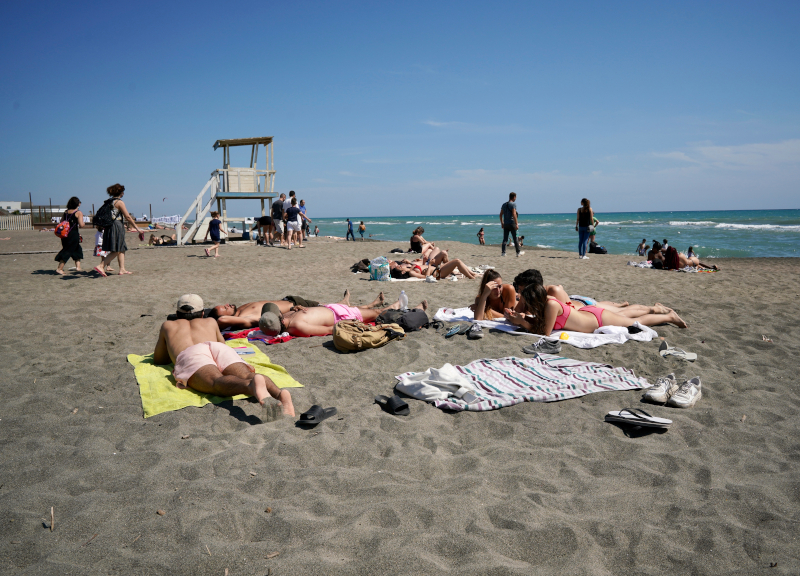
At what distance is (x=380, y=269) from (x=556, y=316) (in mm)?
4873

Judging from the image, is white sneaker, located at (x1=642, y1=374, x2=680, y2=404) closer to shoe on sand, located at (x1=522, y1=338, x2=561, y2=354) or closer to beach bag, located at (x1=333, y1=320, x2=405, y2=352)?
shoe on sand, located at (x1=522, y1=338, x2=561, y2=354)

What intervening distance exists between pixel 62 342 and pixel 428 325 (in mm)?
4154

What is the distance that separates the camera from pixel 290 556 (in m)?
2.09

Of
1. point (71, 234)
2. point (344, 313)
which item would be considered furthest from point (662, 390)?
point (71, 234)

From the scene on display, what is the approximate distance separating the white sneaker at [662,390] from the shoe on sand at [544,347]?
1.11 meters

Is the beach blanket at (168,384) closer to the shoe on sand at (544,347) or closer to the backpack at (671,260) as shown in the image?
the shoe on sand at (544,347)

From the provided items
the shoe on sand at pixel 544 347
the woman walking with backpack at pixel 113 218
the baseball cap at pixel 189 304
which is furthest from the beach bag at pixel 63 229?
the shoe on sand at pixel 544 347

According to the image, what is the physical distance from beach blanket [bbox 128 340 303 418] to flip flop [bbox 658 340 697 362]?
3.67 meters

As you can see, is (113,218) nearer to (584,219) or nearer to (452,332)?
(452,332)

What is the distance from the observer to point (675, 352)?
486 centimetres

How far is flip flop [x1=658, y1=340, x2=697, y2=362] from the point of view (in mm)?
4723

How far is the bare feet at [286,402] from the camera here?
356cm

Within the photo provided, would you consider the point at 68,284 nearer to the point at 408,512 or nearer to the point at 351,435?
the point at 351,435

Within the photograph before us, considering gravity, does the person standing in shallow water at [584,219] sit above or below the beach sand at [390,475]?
above
